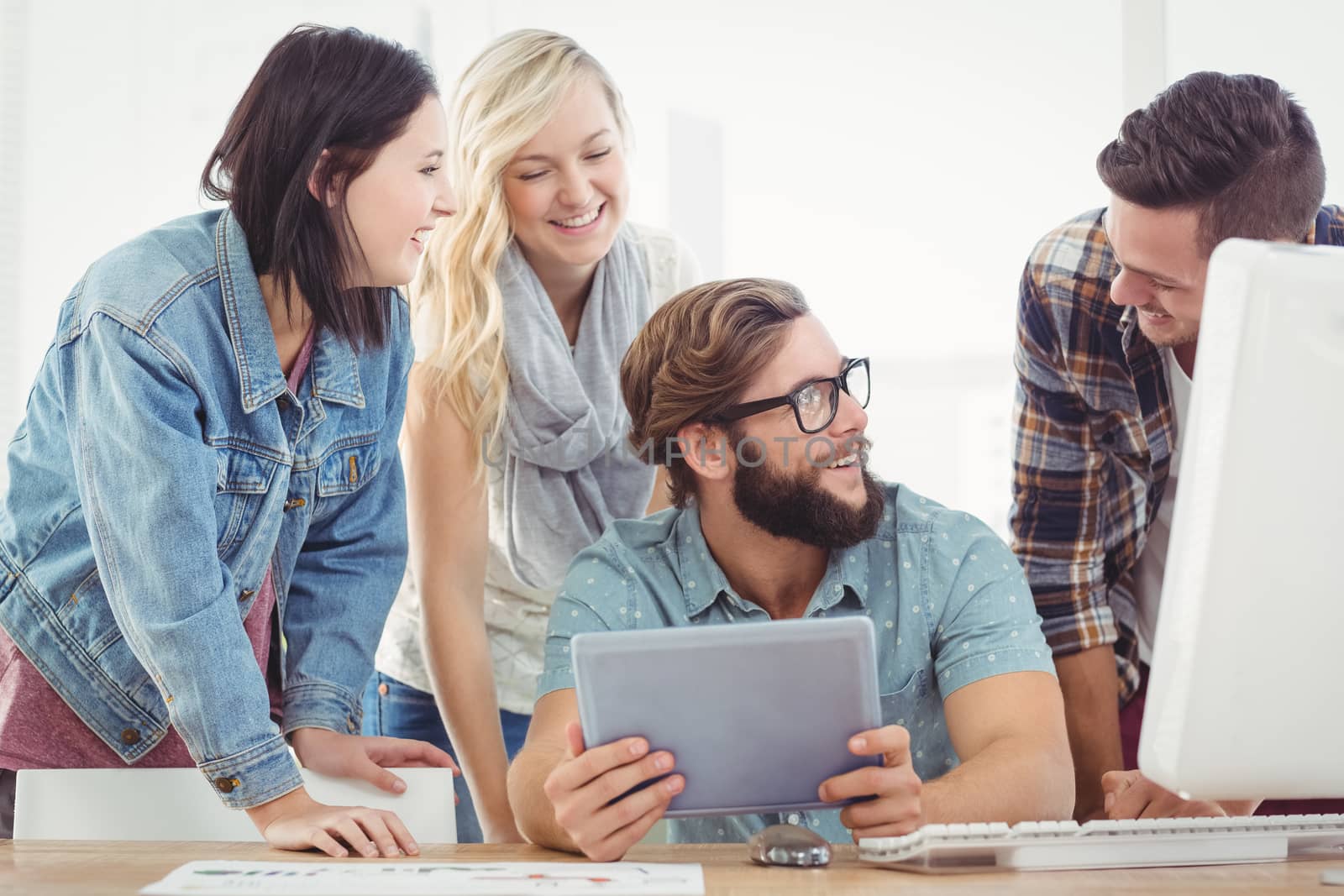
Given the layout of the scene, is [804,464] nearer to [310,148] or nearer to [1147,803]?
[1147,803]

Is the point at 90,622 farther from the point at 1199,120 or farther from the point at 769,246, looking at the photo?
the point at 769,246

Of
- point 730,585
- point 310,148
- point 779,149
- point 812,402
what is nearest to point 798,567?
point 730,585

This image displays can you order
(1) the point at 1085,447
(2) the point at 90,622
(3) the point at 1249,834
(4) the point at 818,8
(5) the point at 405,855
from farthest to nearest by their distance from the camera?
1. (4) the point at 818,8
2. (1) the point at 1085,447
3. (2) the point at 90,622
4. (5) the point at 405,855
5. (3) the point at 1249,834

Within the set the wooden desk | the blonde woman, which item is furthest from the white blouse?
the wooden desk

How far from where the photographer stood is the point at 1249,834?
1.09m

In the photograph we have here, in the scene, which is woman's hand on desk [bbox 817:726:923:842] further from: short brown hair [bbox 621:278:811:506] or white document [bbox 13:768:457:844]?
short brown hair [bbox 621:278:811:506]

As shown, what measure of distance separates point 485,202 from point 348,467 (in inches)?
21.0

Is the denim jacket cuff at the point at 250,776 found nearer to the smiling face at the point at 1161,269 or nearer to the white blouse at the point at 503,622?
the white blouse at the point at 503,622

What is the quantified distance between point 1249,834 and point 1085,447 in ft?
→ 3.18

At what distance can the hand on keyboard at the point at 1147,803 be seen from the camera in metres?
1.45

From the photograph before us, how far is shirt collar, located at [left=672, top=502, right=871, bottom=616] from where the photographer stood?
164 cm

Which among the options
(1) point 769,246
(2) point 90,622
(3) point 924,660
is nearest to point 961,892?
(3) point 924,660

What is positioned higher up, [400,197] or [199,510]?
[400,197]

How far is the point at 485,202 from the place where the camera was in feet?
6.48
